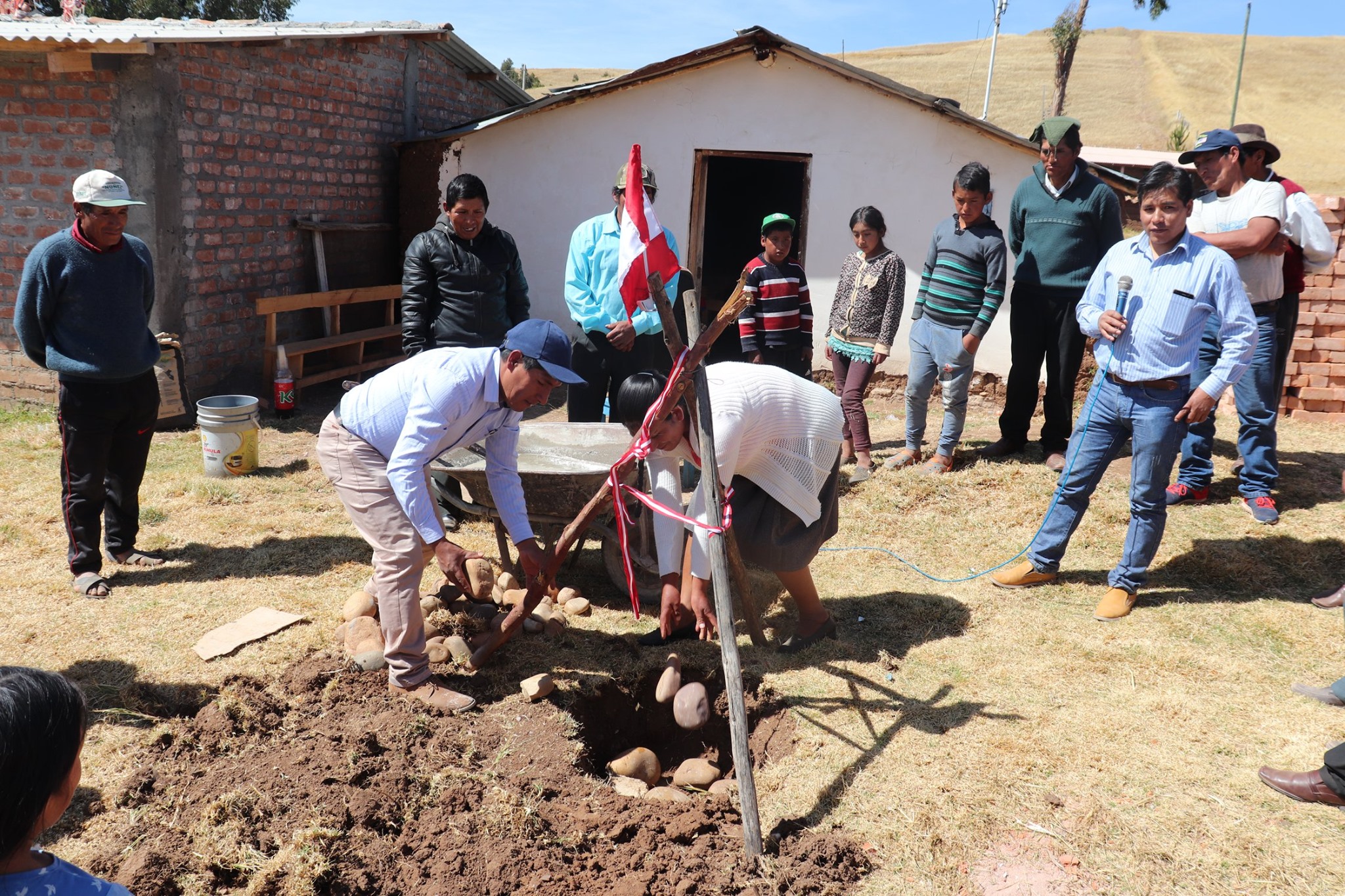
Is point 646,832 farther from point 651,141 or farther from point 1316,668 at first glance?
point 651,141

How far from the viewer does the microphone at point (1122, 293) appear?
4.27 metres

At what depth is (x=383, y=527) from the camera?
3.53 meters

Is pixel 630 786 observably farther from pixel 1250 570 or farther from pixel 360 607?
pixel 1250 570

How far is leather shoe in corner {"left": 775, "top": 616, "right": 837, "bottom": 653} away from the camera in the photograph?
4230mm

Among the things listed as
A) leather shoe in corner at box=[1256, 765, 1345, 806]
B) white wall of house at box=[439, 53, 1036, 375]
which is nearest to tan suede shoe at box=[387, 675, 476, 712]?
leather shoe in corner at box=[1256, 765, 1345, 806]

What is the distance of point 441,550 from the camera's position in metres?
3.35

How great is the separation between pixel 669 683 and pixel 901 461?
3.43 metres

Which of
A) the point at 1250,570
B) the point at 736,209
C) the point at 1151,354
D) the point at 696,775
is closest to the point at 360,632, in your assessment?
the point at 696,775

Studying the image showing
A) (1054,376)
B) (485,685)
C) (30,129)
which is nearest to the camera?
(485,685)

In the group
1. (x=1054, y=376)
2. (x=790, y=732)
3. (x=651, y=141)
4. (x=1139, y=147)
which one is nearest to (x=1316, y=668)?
(x=790, y=732)

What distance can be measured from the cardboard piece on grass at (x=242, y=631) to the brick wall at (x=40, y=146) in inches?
172

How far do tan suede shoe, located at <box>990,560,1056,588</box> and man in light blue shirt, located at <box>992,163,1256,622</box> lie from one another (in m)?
0.32

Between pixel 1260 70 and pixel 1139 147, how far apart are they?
1705 cm

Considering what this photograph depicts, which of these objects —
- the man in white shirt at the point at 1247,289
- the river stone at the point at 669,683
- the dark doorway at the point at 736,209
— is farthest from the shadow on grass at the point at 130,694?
the dark doorway at the point at 736,209
